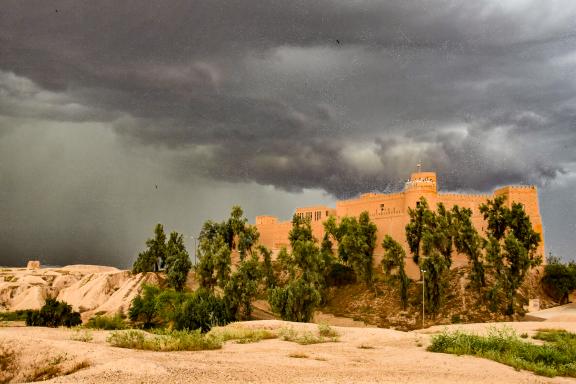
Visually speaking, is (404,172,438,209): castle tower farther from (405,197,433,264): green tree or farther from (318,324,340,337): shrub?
(318,324,340,337): shrub

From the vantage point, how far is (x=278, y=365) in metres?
13.1

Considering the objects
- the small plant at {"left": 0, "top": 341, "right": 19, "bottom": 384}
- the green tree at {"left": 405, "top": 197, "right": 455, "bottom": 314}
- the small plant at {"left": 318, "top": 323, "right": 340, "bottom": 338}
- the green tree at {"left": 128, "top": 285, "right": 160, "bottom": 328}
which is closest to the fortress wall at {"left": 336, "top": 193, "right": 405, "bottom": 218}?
the green tree at {"left": 405, "top": 197, "right": 455, "bottom": 314}

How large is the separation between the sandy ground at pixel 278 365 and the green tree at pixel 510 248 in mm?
27761

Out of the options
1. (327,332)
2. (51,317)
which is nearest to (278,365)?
(327,332)

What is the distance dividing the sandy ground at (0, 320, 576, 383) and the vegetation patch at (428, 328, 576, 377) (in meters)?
0.53

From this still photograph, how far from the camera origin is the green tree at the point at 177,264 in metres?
49.1

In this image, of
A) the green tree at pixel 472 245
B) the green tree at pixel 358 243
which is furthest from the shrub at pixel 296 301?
the green tree at pixel 472 245

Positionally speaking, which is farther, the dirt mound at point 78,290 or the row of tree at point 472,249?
the dirt mound at point 78,290

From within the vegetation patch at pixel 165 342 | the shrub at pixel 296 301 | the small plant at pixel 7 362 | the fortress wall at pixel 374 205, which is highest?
the fortress wall at pixel 374 205

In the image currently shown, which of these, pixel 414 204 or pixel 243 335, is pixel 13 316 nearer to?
pixel 243 335

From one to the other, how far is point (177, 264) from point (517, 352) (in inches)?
1512

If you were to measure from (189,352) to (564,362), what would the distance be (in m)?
11.3

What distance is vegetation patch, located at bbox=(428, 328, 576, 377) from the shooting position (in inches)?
551

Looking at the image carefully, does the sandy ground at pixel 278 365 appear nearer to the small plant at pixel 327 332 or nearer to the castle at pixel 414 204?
the small plant at pixel 327 332
